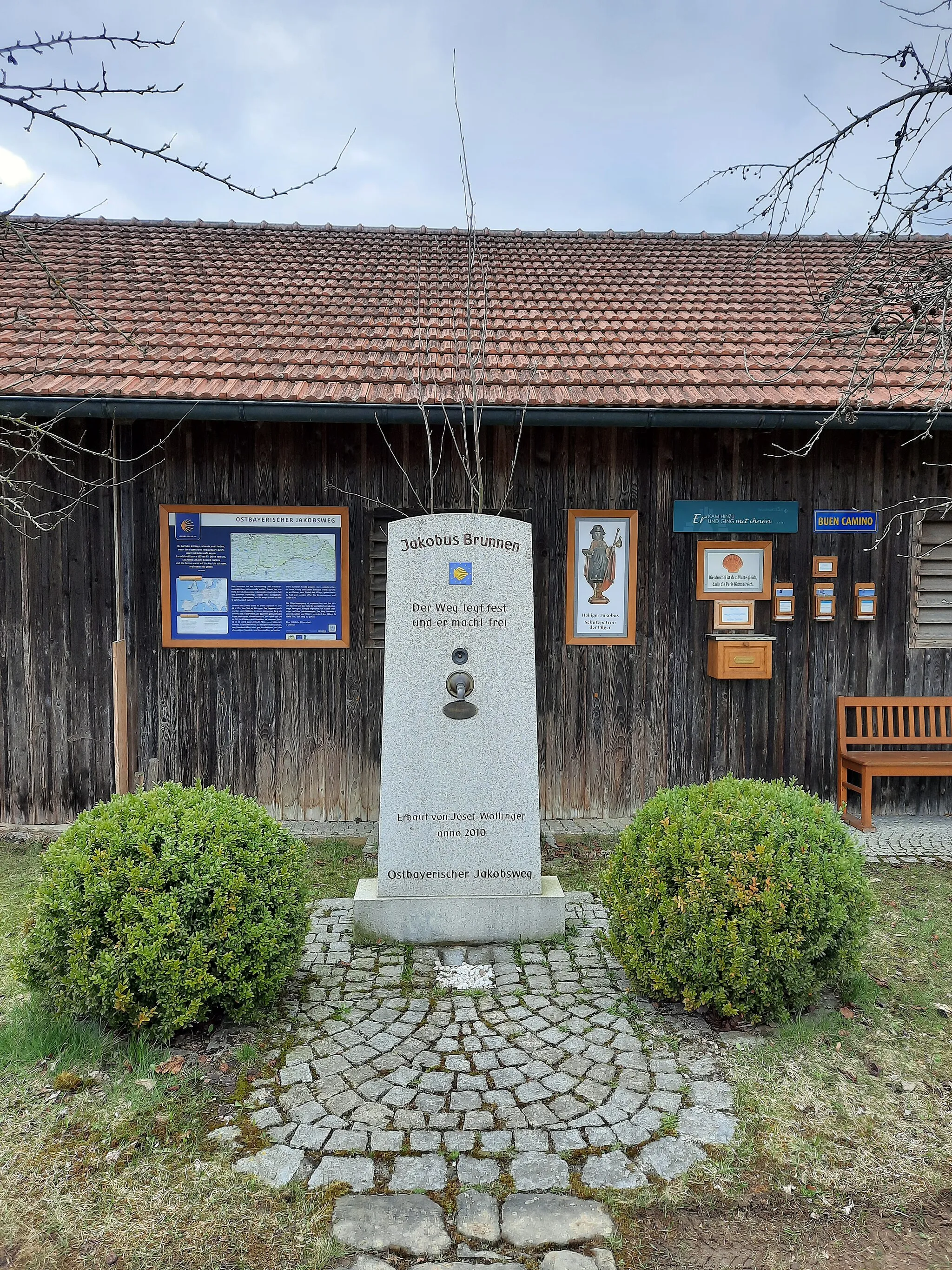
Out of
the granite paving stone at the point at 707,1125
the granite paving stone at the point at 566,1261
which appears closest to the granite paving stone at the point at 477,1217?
the granite paving stone at the point at 566,1261

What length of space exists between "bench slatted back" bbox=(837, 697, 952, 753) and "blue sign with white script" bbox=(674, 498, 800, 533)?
1715 mm

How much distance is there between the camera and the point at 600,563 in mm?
6984

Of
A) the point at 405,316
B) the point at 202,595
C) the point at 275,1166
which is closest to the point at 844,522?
the point at 405,316

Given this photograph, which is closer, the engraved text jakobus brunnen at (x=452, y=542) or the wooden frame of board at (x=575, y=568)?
the engraved text jakobus brunnen at (x=452, y=542)

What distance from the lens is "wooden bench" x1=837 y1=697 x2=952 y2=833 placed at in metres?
7.01

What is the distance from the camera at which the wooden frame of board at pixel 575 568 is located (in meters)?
6.98

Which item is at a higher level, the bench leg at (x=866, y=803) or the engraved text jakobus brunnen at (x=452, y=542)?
Result: the engraved text jakobus brunnen at (x=452, y=542)

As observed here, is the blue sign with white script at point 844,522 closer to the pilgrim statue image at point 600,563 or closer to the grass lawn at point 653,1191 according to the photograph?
the pilgrim statue image at point 600,563

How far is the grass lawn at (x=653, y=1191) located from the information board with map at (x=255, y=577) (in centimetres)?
349

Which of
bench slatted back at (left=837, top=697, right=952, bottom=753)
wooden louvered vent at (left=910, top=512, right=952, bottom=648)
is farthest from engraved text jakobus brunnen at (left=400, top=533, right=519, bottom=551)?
wooden louvered vent at (left=910, top=512, right=952, bottom=648)

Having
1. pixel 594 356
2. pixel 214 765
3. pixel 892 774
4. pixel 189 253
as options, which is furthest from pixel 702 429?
pixel 189 253

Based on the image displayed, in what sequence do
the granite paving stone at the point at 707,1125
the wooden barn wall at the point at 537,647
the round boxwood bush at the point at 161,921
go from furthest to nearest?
1. the wooden barn wall at the point at 537,647
2. the round boxwood bush at the point at 161,921
3. the granite paving stone at the point at 707,1125

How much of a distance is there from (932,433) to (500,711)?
5.08 meters

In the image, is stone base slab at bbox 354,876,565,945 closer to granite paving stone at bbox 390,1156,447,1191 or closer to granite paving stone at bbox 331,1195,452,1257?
granite paving stone at bbox 390,1156,447,1191
